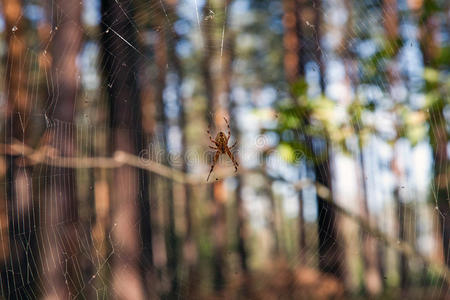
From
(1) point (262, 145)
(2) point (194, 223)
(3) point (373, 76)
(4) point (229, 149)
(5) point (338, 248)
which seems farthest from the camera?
(2) point (194, 223)

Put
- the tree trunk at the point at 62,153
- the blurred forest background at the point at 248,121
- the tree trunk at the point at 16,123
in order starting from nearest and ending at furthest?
the blurred forest background at the point at 248,121
the tree trunk at the point at 16,123
the tree trunk at the point at 62,153

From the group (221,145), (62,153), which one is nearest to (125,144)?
(62,153)

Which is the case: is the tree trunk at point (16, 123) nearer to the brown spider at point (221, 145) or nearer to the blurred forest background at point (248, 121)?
the blurred forest background at point (248, 121)

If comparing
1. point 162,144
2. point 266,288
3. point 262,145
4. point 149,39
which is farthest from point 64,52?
point 266,288

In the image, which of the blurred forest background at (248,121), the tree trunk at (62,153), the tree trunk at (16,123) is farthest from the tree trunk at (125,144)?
the tree trunk at (16,123)

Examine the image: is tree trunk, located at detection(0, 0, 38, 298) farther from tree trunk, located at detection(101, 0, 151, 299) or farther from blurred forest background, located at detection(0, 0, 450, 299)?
tree trunk, located at detection(101, 0, 151, 299)

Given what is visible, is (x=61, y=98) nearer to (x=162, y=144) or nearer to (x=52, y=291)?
(x=162, y=144)

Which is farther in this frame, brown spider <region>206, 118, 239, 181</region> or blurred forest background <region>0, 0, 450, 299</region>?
brown spider <region>206, 118, 239, 181</region>

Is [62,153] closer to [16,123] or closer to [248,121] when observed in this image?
[248,121]

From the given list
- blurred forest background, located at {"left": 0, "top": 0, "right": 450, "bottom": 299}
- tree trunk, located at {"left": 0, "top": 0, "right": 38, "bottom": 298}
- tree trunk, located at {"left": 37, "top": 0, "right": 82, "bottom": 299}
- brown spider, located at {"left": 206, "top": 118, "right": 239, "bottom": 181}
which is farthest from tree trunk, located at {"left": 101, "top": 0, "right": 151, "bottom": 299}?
brown spider, located at {"left": 206, "top": 118, "right": 239, "bottom": 181}
